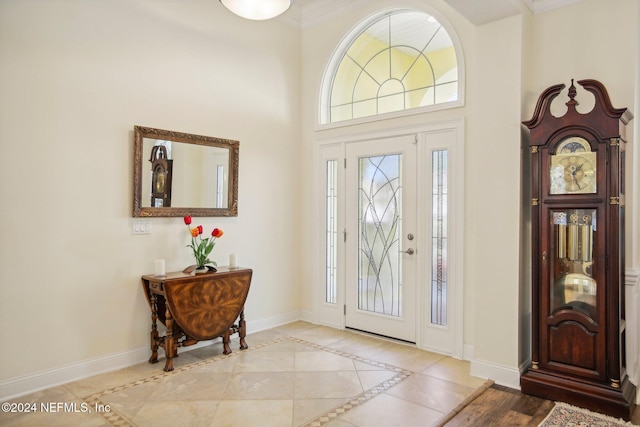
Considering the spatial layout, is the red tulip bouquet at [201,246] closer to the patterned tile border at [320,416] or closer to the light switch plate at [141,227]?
the light switch plate at [141,227]

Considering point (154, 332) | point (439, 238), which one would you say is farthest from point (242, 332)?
point (439, 238)

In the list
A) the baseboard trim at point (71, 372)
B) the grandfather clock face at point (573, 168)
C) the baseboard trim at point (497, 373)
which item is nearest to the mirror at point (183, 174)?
the baseboard trim at point (71, 372)

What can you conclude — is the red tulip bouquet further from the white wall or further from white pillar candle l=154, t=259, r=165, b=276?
white pillar candle l=154, t=259, r=165, b=276

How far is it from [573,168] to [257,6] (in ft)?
7.64

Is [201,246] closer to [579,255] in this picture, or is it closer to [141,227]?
[141,227]

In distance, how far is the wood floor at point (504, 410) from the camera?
2.51 meters

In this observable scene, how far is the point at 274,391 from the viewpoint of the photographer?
290cm

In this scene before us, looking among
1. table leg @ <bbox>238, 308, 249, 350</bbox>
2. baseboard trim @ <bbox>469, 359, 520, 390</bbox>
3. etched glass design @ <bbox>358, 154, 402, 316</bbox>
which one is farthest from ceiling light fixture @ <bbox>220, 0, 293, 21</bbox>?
baseboard trim @ <bbox>469, 359, 520, 390</bbox>

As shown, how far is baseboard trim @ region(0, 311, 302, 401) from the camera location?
2811 millimetres

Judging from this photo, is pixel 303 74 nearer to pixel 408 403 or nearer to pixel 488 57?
pixel 488 57

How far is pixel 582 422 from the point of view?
249cm

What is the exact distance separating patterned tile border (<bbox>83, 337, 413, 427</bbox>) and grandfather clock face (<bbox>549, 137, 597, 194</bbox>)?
1747mm

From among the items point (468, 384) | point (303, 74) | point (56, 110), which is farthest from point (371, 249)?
point (56, 110)

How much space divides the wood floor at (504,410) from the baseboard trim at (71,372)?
2.37 meters
